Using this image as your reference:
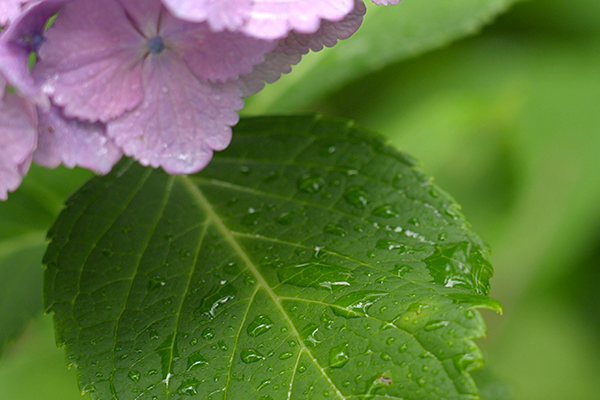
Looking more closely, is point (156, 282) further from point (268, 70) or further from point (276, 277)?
point (268, 70)

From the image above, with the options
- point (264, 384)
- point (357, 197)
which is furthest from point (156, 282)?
point (357, 197)

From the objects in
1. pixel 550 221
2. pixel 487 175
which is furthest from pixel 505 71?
pixel 550 221

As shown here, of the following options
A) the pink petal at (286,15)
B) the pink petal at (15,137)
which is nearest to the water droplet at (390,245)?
the pink petal at (286,15)

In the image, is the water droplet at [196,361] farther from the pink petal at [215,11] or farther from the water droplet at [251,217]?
the pink petal at [215,11]

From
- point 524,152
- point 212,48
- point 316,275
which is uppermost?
point 212,48

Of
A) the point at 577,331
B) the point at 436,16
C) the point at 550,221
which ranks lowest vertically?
the point at 577,331

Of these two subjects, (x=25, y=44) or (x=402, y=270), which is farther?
(x=402, y=270)

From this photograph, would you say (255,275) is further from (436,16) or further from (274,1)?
(436,16)
